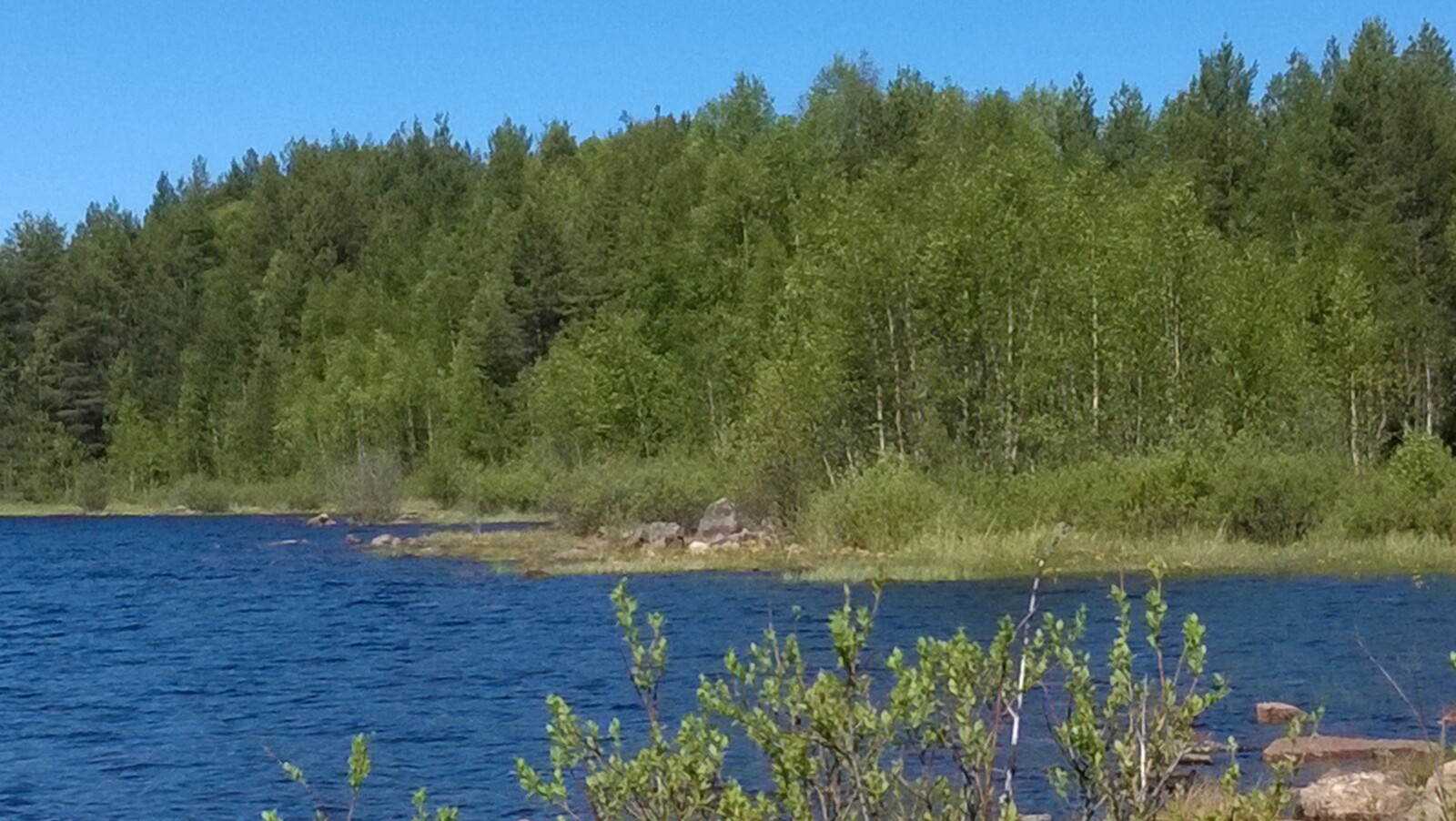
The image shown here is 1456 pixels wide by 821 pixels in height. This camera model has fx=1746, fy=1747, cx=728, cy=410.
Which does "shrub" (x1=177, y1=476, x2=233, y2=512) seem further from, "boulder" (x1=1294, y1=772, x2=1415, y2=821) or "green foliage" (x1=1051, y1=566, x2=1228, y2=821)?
"green foliage" (x1=1051, y1=566, x2=1228, y2=821)

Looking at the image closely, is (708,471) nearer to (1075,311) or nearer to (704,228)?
(1075,311)

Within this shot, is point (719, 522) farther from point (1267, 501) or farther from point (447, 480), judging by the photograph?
point (447, 480)

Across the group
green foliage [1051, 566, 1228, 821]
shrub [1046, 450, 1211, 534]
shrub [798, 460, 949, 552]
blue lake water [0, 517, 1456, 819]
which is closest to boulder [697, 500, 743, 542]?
shrub [798, 460, 949, 552]

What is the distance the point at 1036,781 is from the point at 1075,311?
112 ft

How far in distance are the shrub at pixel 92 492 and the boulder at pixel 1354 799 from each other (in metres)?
105

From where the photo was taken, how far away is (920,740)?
7.97 m

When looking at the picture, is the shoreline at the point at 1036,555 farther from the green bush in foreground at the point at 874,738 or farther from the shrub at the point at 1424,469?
the green bush in foreground at the point at 874,738

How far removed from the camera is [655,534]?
52.0 metres

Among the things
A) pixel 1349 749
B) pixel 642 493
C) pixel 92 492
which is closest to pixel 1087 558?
pixel 642 493

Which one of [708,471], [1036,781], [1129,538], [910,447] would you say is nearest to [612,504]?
[708,471]

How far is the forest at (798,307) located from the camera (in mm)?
49188

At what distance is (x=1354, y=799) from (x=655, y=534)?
129ft

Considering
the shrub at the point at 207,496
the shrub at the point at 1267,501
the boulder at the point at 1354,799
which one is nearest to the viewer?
the boulder at the point at 1354,799

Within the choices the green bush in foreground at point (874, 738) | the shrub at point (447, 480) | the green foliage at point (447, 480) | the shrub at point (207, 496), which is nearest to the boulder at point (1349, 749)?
the green bush in foreground at point (874, 738)
